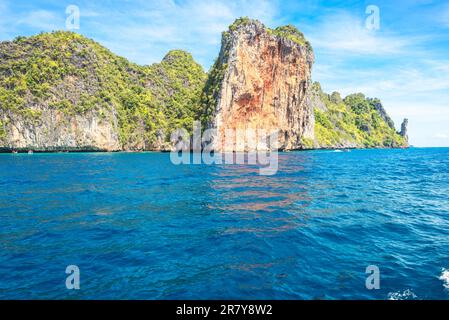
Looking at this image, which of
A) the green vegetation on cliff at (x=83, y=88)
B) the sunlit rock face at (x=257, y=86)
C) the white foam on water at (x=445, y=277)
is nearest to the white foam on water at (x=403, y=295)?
the white foam on water at (x=445, y=277)

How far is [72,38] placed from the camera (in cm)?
13088

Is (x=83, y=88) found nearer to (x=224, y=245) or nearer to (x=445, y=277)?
(x=224, y=245)

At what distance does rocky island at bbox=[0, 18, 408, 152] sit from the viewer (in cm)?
9962

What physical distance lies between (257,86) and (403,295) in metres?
97.4

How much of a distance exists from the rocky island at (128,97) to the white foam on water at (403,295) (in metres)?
89.0

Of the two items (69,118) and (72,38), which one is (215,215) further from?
(72,38)

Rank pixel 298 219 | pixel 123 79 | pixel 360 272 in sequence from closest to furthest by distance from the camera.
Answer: pixel 360 272 → pixel 298 219 → pixel 123 79

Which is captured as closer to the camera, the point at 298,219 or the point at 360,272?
the point at 360,272

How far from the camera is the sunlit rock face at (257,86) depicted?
9725 centimetres

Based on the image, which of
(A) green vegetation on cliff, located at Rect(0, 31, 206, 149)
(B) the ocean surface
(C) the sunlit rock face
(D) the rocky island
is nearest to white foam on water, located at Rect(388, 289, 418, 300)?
(B) the ocean surface

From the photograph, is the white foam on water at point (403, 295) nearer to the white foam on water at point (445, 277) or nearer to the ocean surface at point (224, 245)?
the ocean surface at point (224, 245)

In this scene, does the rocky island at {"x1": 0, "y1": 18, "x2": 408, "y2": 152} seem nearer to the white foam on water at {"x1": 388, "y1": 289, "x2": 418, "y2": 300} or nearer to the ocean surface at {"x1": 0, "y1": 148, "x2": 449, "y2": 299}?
the ocean surface at {"x1": 0, "y1": 148, "x2": 449, "y2": 299}

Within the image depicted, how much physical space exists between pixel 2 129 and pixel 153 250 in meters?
118

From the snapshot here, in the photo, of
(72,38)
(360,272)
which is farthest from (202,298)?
(72,38)
